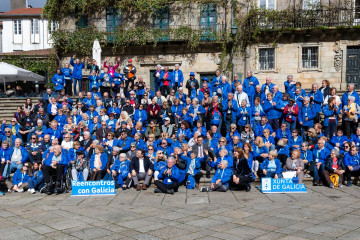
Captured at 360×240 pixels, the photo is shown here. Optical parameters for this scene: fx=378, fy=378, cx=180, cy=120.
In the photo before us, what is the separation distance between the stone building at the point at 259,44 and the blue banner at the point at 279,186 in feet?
43.1

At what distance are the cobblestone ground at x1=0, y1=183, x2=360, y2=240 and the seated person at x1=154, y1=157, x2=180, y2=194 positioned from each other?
24cm

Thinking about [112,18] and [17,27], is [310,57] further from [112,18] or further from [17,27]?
[17,27]

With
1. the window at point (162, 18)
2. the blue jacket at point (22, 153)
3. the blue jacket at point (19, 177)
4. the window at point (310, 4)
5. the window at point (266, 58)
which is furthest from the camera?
the window at point (162, 18)

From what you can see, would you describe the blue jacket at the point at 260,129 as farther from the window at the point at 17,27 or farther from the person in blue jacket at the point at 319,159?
the window at the point at 17,27

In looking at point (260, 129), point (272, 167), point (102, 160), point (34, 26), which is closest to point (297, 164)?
point (272, 167)

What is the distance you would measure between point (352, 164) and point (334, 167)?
0.63m

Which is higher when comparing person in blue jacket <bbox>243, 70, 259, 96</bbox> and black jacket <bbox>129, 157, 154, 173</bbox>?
person in blue jacket <bbox>243, 70, 259, 96</bbox>

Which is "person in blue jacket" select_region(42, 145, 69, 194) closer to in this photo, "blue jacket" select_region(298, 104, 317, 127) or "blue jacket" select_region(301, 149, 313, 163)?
"blue jacket" select_region(301, 149, 313, 163)

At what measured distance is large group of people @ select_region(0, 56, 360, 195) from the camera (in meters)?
11.1

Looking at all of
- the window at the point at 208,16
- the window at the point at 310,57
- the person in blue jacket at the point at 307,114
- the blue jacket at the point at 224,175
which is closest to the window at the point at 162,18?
the window at the point at 208,16

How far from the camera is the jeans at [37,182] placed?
11095 millimetres

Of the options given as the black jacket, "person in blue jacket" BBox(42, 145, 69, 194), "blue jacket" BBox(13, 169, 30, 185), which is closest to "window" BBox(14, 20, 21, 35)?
"blue jacket" BBox(13, 169, 30, 185)

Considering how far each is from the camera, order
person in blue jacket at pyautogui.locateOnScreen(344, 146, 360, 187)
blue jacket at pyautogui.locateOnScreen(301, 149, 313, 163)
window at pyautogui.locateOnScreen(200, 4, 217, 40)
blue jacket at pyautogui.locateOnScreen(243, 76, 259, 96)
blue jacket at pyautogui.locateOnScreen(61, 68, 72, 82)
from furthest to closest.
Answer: window at pyautogui.locateOnScreen(200, 4, 217, 40), blue jacket at pyautogui.locateOnScreen(61, 68, 72, 82), blue jacket at pyautogui.locateOnScreen(243, 76, 259, 96), blue jacket at pyautogui.locateOnScreen(301, 149, 313, 163), person in blue jacket at pyautogui.locateOnScreen(344, 146, 360, 187)

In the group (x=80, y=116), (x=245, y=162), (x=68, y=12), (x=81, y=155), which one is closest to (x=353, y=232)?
(x=245, y=162)
